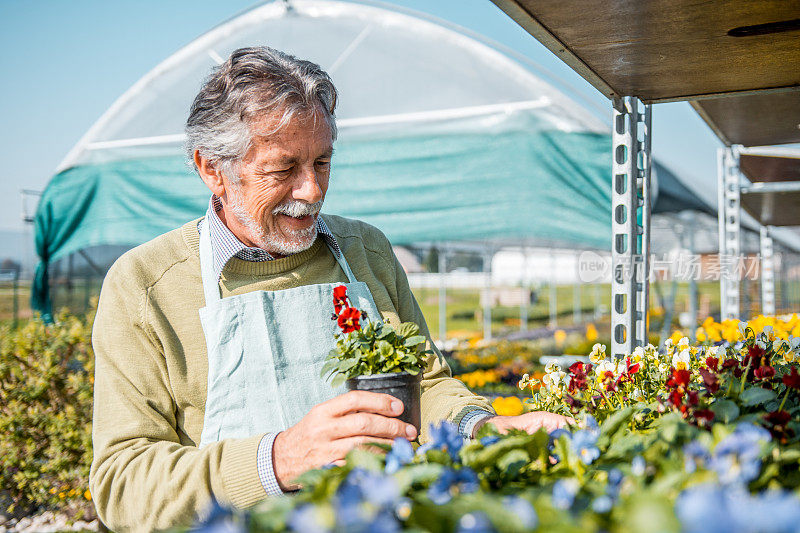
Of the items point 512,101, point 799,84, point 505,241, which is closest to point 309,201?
point 799,84

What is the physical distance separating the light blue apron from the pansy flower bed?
765 millimetres

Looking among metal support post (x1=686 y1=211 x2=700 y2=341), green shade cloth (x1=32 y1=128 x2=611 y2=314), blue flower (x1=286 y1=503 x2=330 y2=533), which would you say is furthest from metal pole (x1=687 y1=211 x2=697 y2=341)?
blue flower (x1=286 y1=503 x2=330 y2=533)

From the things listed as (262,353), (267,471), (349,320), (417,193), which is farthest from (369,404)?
(417,193)

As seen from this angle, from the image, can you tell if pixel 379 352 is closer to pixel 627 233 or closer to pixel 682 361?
pixel 682 361

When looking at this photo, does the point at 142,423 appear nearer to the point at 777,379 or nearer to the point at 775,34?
the point at 777,379

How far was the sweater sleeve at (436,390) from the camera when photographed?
171 cm

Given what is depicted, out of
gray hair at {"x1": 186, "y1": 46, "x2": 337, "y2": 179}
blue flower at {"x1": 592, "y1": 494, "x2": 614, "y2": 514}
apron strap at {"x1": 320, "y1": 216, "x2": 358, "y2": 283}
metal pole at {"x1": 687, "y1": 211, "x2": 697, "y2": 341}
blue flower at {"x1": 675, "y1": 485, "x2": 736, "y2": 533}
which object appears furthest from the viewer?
metal pole at {"x1": 687, "y1": 211, "x2": 697, "y2": 341}

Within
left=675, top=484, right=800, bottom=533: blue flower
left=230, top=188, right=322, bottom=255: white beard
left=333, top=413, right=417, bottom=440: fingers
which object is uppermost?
left=230, top=188, right=322, bottom=255: white beard

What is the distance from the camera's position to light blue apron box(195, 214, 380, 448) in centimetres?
168

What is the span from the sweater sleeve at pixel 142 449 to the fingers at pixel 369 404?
0.82 ft

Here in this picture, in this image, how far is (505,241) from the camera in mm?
13320

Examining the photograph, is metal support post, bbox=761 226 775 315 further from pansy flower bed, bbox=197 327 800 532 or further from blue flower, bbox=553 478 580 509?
blue flower, bbox=553 478 580 509

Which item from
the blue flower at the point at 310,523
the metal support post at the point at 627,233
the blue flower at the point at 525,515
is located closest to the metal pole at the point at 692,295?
the metal support post at the point at 627,233

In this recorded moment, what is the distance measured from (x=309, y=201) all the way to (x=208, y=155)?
32 centimetres
